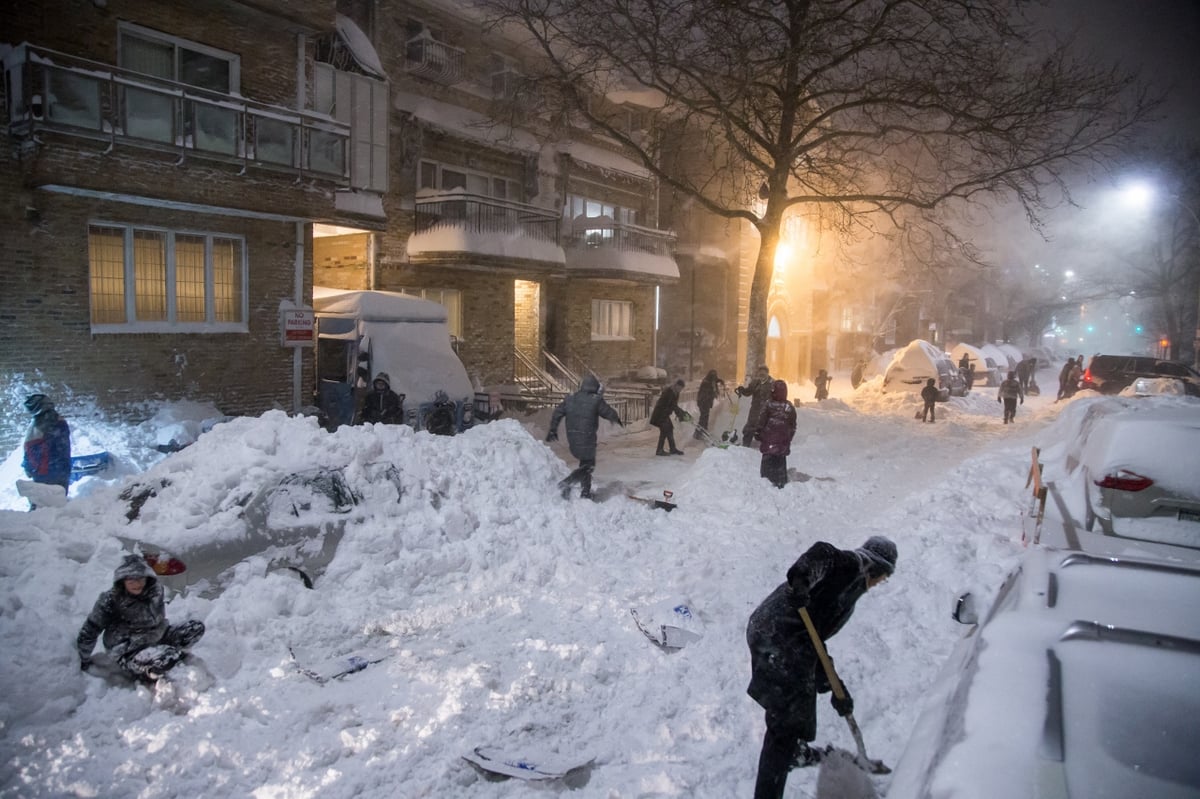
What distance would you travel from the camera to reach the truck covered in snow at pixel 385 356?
1550cm

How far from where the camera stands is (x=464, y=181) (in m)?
21.5

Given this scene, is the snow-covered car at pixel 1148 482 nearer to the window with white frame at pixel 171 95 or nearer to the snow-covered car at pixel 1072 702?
the snow-covered car at pixel 1072 702

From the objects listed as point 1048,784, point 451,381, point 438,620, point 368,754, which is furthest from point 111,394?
point 1048,784

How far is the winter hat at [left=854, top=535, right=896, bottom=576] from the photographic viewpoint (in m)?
4.26

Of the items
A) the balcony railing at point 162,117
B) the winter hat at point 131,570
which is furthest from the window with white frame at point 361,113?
the winter hat at point 131,570

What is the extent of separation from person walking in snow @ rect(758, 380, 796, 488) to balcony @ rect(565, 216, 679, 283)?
41.9 feet

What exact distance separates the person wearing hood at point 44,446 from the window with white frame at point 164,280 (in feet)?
11.0

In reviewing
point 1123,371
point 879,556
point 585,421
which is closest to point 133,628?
point 879,556

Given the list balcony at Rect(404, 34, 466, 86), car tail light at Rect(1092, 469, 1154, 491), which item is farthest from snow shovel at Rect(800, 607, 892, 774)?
balcony at Rect(404, 34, 466, 86)

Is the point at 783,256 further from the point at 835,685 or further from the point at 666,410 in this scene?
the point at 835,685

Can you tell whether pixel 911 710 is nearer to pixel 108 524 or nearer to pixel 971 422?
pixel 108 524

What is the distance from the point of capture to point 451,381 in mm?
16688

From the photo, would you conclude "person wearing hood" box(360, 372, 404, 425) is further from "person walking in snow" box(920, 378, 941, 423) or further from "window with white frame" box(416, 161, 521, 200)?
"person walking in snow" box(920, 378, 941, 423)

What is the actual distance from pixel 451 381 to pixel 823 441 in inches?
342
